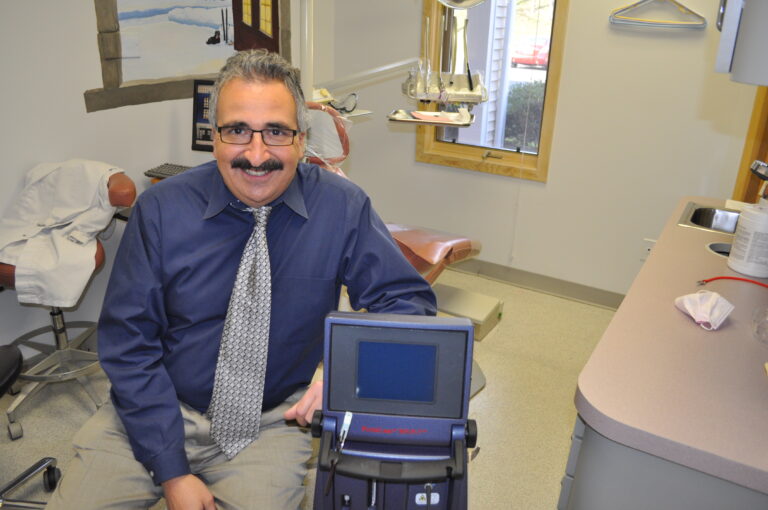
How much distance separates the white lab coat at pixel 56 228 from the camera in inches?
85.1

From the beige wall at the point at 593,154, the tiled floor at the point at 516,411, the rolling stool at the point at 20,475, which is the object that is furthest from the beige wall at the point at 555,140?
the rolling stool at the point at 20,475

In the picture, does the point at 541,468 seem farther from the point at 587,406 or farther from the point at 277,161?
the point at 277,161

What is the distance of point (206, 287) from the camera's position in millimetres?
1378

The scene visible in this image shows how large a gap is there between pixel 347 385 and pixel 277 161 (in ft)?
2.06

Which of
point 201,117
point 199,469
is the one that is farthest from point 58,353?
point 199,469

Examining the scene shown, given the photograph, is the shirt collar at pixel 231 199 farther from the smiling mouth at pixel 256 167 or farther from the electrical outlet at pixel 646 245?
the electrical outlet at pixel 646 245

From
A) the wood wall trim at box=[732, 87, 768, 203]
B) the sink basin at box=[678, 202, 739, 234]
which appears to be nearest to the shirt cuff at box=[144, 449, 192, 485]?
the sink basin at box=[678, 202, 739, 234]

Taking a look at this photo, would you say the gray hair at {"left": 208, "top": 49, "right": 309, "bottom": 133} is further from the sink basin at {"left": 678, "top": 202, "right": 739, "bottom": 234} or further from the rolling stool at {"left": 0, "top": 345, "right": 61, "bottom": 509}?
the sink basin at {"left": 678, "top": 202, "right": 739, "bottom": 234}

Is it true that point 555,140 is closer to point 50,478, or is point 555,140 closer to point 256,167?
point 256,167

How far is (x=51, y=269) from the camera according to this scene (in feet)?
7.09

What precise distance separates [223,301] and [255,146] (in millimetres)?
355

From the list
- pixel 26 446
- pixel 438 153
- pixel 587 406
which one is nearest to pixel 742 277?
pixel 587 406

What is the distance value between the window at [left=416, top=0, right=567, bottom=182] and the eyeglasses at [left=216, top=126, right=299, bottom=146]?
2.16 m

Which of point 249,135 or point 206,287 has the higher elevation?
point 249,135
